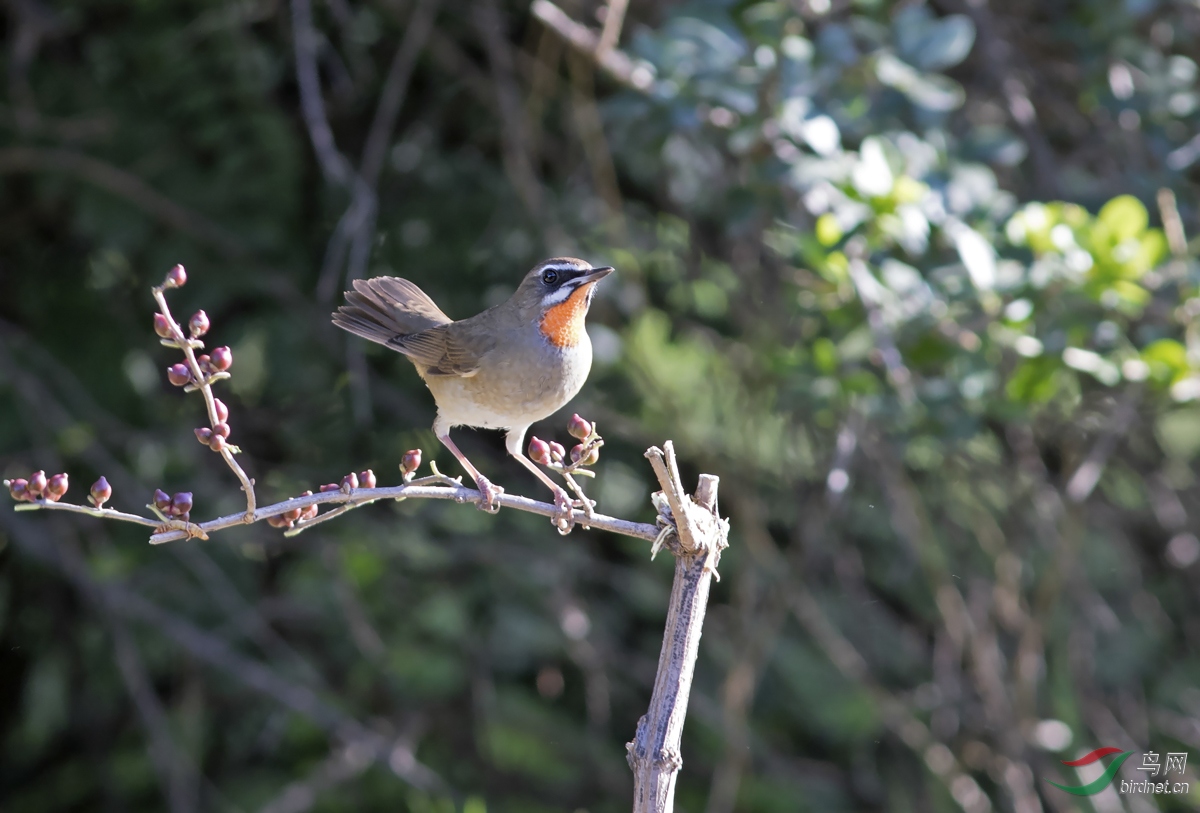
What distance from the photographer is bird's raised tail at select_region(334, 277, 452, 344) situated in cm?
321

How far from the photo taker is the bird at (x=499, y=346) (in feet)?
9.05

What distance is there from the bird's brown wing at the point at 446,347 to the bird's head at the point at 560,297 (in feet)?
0.54

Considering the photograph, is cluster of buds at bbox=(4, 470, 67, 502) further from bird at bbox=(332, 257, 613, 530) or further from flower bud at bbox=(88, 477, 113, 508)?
bird at bbox=(332, 257, 613, 530)

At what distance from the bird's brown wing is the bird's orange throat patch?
172 millimetres

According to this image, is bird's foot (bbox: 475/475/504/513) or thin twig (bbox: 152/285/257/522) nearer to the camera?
thin twig (bbox: 152/285/257/522)

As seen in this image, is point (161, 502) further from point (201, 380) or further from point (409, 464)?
point (409, 464)

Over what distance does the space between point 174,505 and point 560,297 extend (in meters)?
1.31

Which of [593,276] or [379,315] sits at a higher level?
[593,276]

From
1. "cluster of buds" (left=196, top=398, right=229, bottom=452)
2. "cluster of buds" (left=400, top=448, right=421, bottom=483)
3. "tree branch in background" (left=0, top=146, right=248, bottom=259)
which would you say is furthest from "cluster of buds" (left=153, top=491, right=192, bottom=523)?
"tree branch in background" (left=0, top=146, right=248, bottom=259)

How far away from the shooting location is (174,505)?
2.06m

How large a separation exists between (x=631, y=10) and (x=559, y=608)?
2.95m

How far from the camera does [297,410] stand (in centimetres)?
511

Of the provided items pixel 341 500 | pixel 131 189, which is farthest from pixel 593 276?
pixel 131 189

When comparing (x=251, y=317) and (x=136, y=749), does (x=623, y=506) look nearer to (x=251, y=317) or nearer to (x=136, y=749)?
(x=251, y=317)
